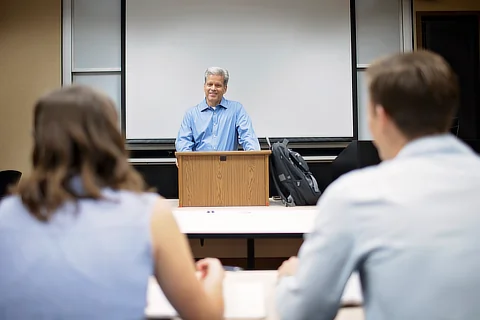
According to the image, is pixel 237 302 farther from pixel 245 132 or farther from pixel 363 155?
pixel 245 132

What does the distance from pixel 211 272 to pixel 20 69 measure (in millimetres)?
4399

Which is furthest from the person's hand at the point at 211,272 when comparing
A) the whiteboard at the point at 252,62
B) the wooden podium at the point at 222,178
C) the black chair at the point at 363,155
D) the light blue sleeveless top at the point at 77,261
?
the whiteboard at the point at 252,62

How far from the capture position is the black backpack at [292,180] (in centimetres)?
275

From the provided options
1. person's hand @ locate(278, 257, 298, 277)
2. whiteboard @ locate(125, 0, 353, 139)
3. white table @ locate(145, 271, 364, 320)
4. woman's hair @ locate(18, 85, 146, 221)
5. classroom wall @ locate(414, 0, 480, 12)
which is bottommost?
white table @ locate(145, 271, 364, 320)

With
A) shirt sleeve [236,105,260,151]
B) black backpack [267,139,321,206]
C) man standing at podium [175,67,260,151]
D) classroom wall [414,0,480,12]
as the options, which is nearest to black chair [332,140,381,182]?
black backpack [267,139,321,206]

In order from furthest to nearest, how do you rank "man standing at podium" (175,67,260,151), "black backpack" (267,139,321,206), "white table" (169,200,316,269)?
"man standing at podium" (175,67,260,151)
"black backpack" (267,139,321,206)
"white table" (169,200,316,269)

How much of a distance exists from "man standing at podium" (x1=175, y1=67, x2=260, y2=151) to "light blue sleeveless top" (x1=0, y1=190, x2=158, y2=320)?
2.89 metres

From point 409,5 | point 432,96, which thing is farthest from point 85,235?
point 409,5

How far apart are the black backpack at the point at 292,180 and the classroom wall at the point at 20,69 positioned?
9.28 ft

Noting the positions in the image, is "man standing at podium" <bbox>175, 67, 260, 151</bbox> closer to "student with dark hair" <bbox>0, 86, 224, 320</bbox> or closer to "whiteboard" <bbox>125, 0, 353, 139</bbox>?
"whiteboard" <bbox>125, 0, 353, 139</bbox>

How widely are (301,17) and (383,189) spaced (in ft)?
13.4

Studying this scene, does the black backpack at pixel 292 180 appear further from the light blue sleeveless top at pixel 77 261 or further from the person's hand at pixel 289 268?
the light blue sleeveless top at pixel 77 261

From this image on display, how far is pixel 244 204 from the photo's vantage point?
8.61ft

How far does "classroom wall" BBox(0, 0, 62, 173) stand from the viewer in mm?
4566
